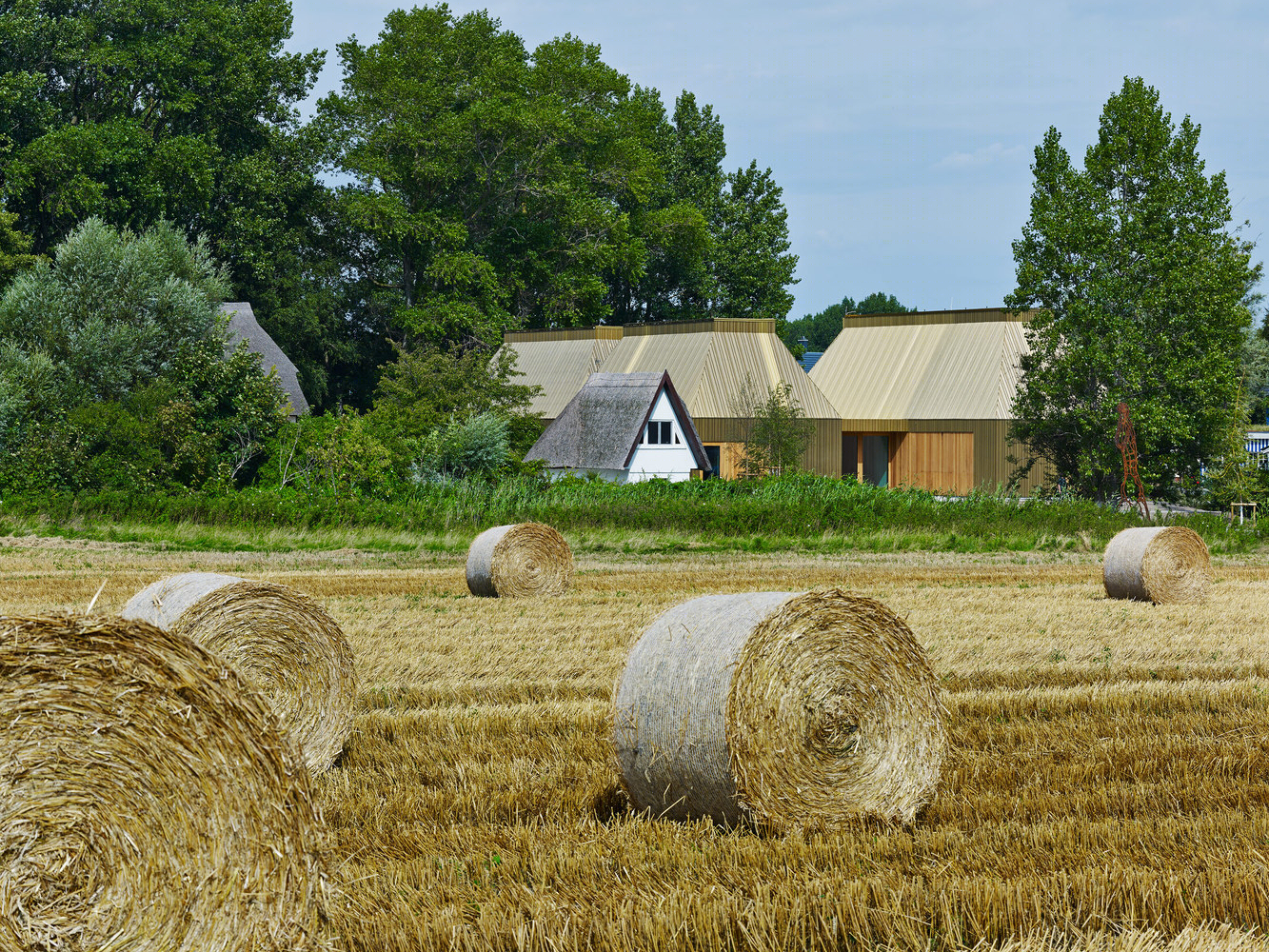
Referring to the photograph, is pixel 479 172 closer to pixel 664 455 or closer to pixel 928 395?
pixel 664 455

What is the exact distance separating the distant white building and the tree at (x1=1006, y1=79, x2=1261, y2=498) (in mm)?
13771

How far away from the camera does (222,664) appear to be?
203 inches

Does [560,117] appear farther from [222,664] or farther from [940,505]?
[222,664]

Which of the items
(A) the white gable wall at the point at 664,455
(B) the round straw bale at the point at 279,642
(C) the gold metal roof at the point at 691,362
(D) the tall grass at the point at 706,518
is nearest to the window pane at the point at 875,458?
(C) the gold metal roof at the point at 691,362

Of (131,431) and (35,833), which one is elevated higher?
(131,431)

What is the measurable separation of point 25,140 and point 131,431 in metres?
25.5

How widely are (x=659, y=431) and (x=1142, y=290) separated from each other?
1699cm

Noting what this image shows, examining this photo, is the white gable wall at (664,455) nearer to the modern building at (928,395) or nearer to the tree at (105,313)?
the modern building at (928,395)

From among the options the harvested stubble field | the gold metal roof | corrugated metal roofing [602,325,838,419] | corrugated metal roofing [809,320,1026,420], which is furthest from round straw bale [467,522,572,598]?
corrugated metal roofing [809,320,1026,420]

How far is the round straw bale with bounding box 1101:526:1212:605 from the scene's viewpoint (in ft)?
59.3

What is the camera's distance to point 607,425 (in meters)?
46.5

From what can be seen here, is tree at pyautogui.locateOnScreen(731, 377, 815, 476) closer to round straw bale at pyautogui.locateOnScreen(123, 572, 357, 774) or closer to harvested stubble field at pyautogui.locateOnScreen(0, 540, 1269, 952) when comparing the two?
harvested stubble field at pyautogui.locateOnScreen(0, 540, 1269, 952)

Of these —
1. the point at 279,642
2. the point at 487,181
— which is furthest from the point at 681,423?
the point at 279,642

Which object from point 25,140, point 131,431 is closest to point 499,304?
point 25,140
